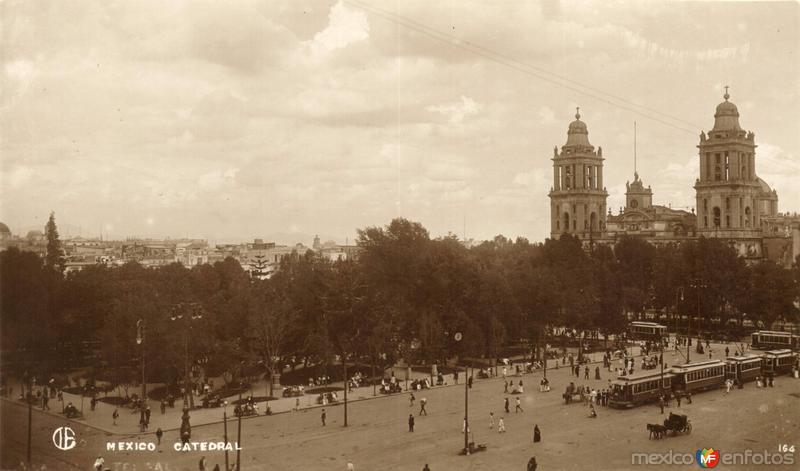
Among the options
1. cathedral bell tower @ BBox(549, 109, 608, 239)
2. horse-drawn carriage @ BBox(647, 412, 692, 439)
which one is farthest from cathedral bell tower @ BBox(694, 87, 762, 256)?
horse-drawn carriage @ BBox(647, 412, 692, 439)

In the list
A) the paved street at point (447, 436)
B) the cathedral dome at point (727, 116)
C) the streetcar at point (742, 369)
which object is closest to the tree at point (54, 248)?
the paved street at point (447, 436)

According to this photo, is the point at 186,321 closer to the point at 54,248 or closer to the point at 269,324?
the point at 269,324

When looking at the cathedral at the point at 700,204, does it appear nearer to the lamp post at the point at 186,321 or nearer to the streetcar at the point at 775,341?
the streetcar at the point at 775,341

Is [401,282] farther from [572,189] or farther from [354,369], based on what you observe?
[572,189]

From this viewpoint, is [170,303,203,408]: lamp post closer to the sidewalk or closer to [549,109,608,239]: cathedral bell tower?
the sidewalk

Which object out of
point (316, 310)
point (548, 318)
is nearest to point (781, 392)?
point (548, 318)
